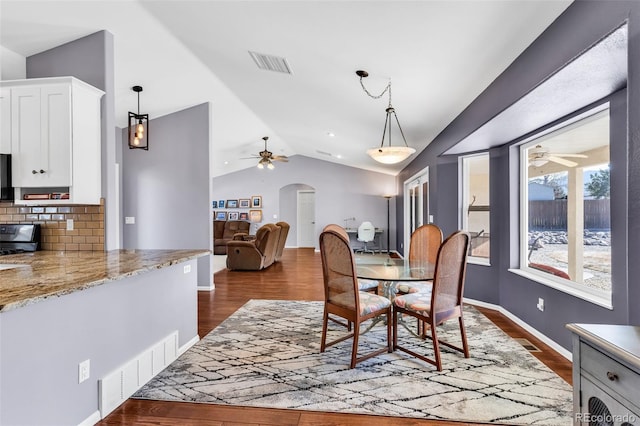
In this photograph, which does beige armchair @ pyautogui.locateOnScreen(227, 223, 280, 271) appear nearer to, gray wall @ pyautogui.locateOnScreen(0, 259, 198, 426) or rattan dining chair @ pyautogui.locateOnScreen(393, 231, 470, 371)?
gray wall @ pyautogui.locateOnScreen(0, 259, 198, 426)

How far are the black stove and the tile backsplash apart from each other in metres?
0.07

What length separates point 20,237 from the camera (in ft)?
9.36

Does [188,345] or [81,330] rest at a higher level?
[81,330]

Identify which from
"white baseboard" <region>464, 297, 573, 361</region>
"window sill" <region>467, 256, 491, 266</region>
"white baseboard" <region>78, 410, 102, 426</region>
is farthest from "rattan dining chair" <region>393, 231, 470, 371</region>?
"white baseboard" <region>78, 410, 102, 426</region>

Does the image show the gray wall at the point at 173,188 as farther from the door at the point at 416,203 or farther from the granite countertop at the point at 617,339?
the granite countertop at the point at 617,339

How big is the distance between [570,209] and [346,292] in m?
2.15

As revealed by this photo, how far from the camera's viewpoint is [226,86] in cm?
468

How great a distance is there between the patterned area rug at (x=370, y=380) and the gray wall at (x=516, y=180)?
54 centimetres

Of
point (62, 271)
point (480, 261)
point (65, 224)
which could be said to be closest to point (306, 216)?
point (480, 261)

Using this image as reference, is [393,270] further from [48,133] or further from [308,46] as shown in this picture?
[48,133]

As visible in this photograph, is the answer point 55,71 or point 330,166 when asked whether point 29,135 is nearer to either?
point 55,71

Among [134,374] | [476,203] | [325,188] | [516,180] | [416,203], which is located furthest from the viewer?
[325,188]

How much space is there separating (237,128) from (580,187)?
5848 millimetres

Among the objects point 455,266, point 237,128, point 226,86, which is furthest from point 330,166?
point 455,266
